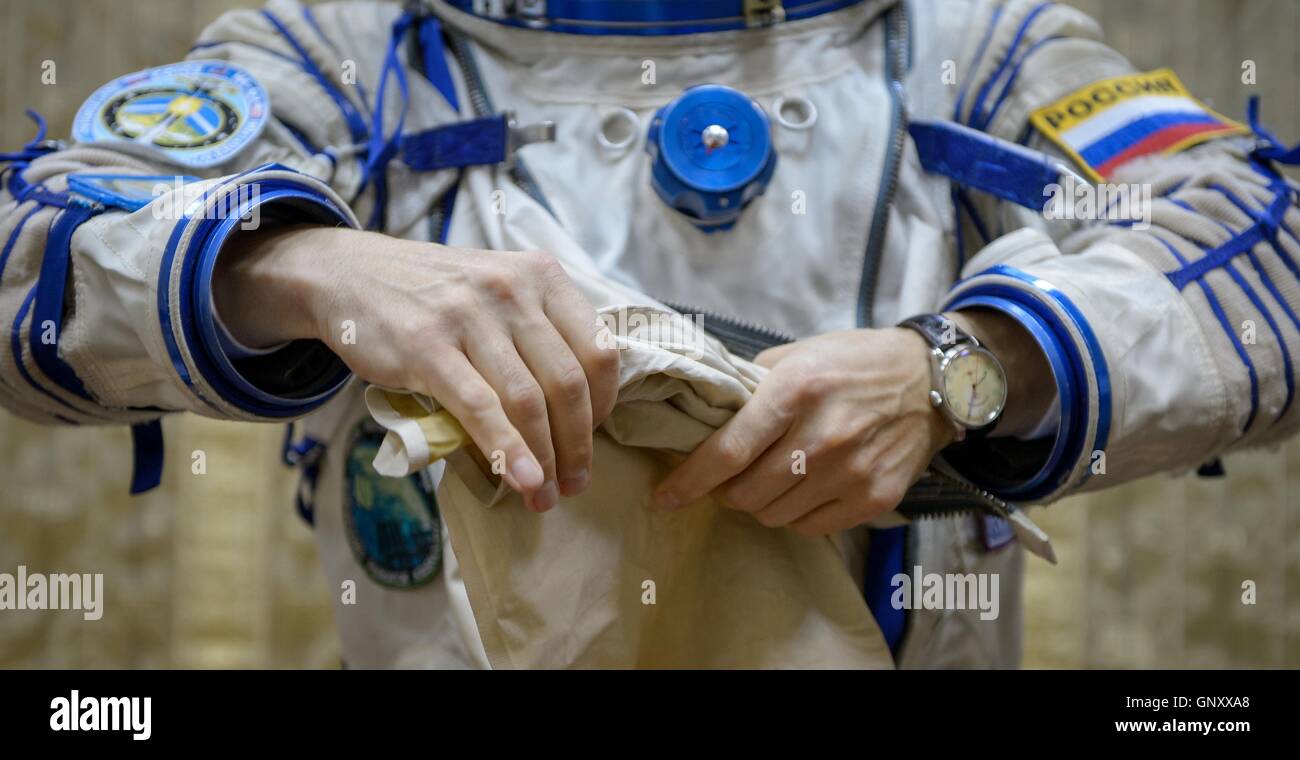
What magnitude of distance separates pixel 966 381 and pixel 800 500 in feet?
0.42

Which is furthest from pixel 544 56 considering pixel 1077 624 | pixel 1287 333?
pixel 1077 624

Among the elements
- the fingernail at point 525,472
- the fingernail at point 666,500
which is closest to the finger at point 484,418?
the fingernail at point 525,472

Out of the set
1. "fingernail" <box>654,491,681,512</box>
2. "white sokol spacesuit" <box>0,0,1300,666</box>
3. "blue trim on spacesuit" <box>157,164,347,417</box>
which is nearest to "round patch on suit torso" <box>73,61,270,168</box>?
"white sokol spacesuit" <box>0,0,1300,666</box>

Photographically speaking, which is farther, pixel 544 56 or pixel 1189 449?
pixel 544 56

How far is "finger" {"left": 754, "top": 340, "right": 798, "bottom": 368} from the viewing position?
850 mm

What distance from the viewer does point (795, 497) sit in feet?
2.68

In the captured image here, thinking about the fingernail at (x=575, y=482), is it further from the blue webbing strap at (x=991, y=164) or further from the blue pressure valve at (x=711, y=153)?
the blue webbing strap at (x=991, y=164)

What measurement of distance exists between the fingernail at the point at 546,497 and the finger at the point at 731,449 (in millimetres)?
107

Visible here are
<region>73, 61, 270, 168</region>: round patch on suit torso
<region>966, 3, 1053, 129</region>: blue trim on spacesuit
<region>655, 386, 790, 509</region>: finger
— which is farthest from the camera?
<region>966, 3, 1053, 129</region>: blue trim on spacesuit

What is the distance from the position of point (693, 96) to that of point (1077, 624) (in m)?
1.03

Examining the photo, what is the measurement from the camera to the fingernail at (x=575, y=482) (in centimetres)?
74

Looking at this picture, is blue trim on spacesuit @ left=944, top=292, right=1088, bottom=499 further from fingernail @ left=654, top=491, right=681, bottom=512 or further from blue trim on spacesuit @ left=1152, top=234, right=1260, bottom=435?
fingernail @ left=654, top=491, right=681, bottom=512

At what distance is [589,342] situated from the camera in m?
0.73

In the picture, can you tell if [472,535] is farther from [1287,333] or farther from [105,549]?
[105,549]
